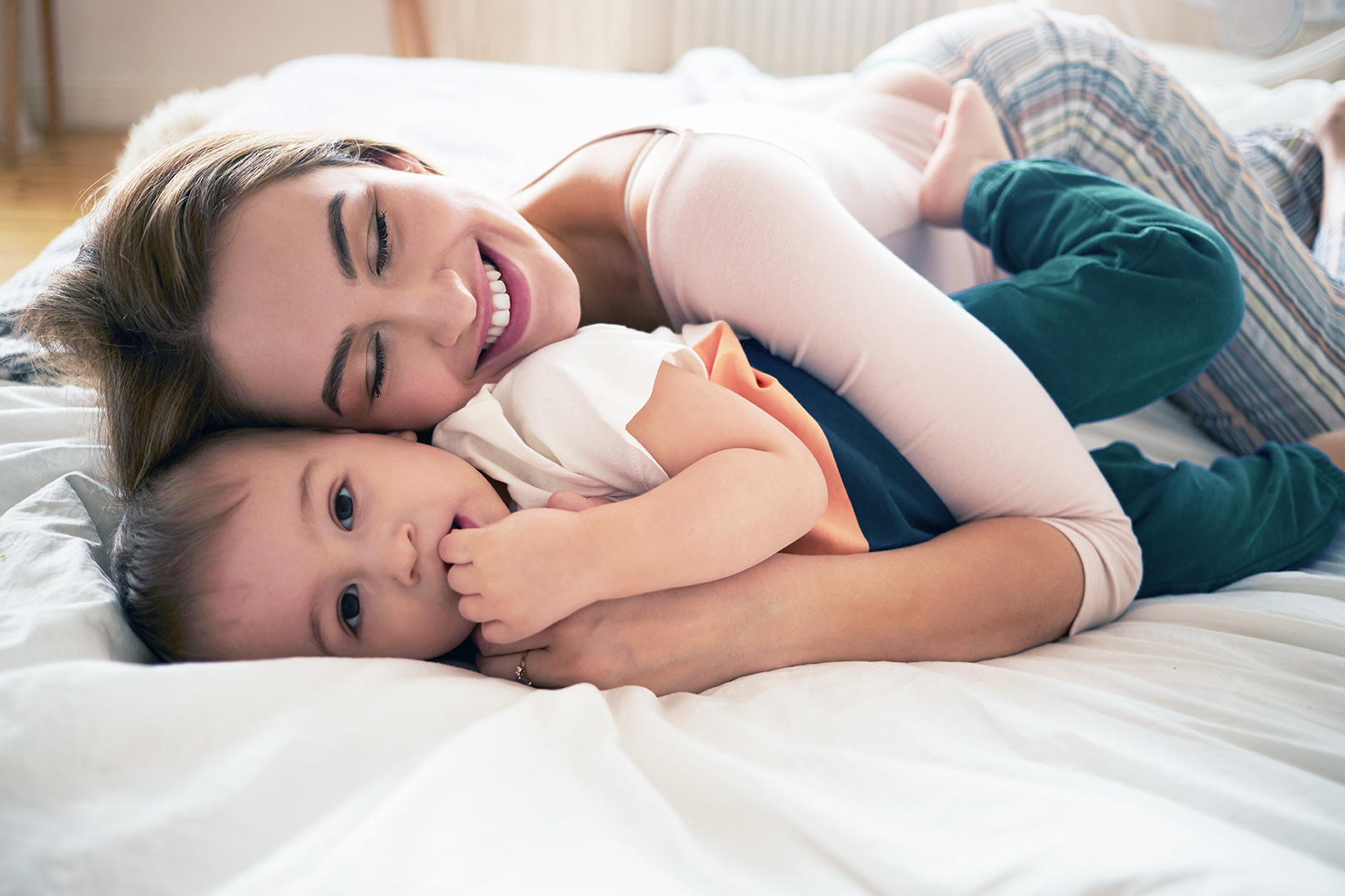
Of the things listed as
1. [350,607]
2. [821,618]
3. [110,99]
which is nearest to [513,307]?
[350,607]

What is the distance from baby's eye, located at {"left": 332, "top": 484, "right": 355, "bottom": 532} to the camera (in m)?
0.71

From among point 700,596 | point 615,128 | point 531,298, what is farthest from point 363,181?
point 700,596

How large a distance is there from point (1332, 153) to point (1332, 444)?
0.66 m

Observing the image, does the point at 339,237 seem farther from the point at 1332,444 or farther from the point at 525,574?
the point at 1332,444

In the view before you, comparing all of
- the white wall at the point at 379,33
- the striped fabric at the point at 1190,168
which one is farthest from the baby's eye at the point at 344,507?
the white wall at the point at 379,33

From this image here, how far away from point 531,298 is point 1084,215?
72cm

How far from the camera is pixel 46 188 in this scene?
2564 mm

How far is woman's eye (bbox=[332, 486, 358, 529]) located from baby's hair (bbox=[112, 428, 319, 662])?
0.07 metres

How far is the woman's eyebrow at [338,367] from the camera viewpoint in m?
0.75

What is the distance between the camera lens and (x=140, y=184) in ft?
2.69

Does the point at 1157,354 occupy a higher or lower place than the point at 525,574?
higher

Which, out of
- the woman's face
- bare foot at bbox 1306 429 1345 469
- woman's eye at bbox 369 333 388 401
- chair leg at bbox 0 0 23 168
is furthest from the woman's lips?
chair leg at bbox 0 0 23 168

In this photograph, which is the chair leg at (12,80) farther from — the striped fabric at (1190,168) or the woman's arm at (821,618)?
the woman's arm at (821,618)

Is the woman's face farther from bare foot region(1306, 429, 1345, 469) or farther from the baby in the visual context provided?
bare foot region(1306, 429, 1345, 469)
